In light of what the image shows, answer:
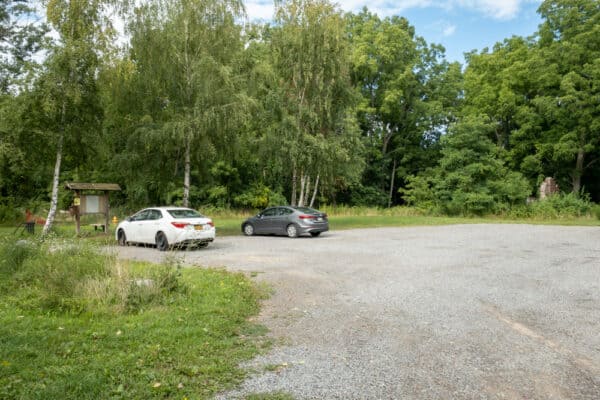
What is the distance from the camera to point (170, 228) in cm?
1303

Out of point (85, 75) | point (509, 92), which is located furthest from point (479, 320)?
point (509, 92)

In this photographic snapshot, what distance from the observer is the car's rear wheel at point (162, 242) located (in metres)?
13.2

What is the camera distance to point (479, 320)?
5.72 m

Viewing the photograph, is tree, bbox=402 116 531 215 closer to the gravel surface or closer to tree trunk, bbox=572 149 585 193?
tree trunk, bbox=572 149 585 193

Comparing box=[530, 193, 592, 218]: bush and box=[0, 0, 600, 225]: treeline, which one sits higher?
box=[0, 0, 600, 225]: treeline

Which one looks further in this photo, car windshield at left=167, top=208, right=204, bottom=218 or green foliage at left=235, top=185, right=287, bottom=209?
green foliage at left=235, top=185, right=287, bottom=209

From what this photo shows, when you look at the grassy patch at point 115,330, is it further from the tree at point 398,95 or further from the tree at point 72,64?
the tree at point 398,95

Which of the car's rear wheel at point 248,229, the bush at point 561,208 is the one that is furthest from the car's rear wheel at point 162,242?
the bush at point 561,208

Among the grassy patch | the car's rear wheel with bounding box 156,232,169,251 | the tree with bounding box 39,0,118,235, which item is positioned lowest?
the grassy patch

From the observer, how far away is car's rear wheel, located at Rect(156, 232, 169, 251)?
13.2m

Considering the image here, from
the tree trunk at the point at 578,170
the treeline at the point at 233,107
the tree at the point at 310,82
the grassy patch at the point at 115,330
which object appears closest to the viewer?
the grassy patch at the point at 115,330

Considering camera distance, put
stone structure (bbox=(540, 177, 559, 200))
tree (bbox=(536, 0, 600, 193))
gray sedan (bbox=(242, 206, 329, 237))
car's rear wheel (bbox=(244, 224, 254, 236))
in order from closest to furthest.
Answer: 1. gray sedan (bbox=(242, 206, 329, 237))
2. car's rear wheel (bbox=(244, 224, 254, 236))
3. tree (bbox=(536, 0, 600, 193))
4. stone structure (bbox=(540, 177, 559, 200))

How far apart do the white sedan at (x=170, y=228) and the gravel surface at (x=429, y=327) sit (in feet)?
6.27

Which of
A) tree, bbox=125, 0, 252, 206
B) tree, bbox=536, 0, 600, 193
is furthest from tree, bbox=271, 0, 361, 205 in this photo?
tree, bbox=536, 0, 600, 193
